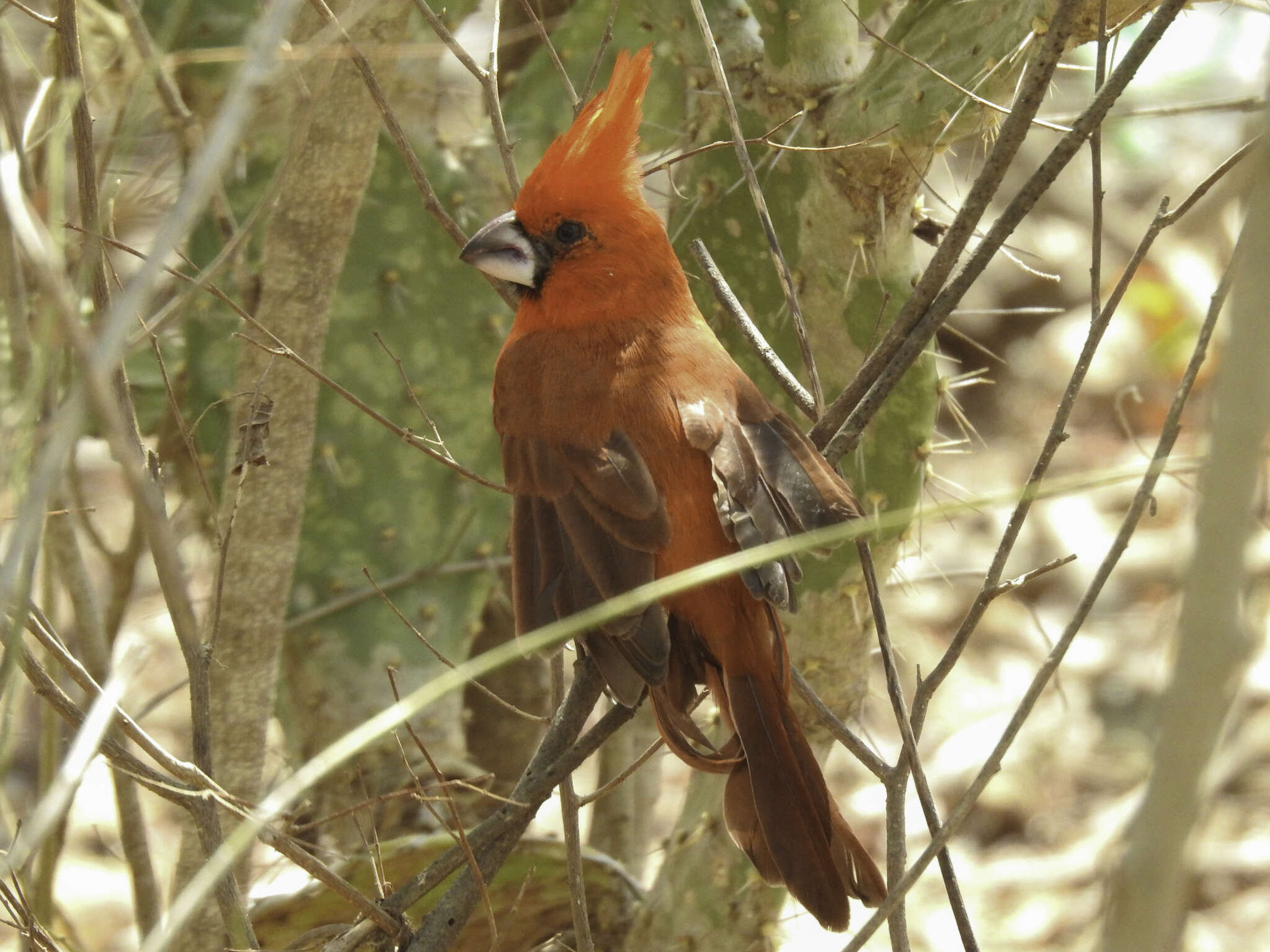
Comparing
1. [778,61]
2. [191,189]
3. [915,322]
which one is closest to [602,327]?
[778,61]

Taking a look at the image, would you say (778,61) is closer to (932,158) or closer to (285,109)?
(932,158)

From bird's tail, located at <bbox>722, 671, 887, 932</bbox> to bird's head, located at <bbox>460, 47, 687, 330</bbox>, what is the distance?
0.59m

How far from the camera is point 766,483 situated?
166 centimetres

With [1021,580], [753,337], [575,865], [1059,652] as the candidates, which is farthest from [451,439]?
[1059,652]

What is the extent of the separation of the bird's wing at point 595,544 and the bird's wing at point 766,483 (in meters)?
0.08

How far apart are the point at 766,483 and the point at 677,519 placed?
12 centimetres

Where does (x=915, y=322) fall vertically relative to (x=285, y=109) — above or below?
below

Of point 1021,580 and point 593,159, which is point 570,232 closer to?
point 593,159

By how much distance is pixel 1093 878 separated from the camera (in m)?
3.53

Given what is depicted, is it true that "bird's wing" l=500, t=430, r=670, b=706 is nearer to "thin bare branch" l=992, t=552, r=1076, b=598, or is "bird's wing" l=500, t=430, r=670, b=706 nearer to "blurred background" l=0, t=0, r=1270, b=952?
"blurred background" l=0, t=0, r=1270, b=952

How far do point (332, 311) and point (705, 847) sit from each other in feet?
3.57

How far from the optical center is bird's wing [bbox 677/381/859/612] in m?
1.60

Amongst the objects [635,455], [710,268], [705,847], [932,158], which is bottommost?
[705,847]

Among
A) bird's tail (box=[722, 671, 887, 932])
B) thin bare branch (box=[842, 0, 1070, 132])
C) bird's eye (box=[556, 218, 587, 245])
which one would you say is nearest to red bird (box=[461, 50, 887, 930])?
bird's tail (box=[722, 671, 887, 932])
